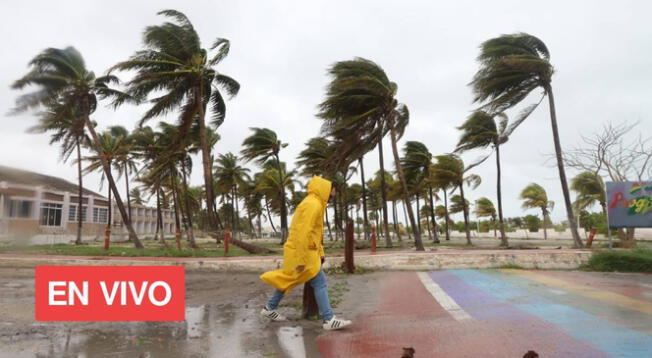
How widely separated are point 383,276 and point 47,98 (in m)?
7.96

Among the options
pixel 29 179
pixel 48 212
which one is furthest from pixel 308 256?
pixel 29 179

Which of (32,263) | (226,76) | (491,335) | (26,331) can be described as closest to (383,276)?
(491,335)

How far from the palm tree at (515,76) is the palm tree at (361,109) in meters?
3.59

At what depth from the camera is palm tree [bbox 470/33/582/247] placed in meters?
14.2

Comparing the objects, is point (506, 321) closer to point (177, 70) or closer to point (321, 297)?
point (321, 297)

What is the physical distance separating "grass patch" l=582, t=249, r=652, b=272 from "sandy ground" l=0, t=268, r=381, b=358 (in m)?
6.39

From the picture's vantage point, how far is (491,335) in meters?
3.87

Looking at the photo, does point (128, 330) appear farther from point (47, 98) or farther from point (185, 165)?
point (185, 165)

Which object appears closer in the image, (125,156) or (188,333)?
(188,333)

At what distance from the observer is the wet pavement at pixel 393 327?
3.53 metres

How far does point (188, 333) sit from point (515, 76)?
14.8 meters

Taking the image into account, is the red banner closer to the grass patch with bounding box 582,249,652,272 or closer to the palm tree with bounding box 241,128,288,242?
the grass patch with bounding box 582,249,652,272

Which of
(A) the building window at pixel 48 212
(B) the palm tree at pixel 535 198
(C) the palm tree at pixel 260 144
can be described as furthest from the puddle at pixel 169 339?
(B) the palm tree at pixel 535 198

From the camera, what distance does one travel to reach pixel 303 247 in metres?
4.39
